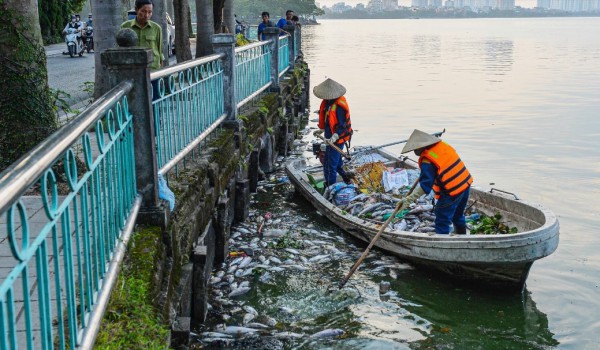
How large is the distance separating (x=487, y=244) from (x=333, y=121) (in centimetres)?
438

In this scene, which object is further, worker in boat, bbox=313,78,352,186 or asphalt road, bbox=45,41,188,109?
asphalt road, bbox=45,41,188,109

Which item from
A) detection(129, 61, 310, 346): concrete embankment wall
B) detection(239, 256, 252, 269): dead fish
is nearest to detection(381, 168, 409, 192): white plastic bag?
detection(129, 61, 310, 346): concrete embankment wall

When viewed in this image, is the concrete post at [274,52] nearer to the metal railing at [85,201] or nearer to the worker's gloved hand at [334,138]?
the worker's gloved hand at [334,138]

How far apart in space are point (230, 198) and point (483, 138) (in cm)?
1232

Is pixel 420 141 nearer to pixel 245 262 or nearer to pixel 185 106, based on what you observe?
pixel 245 262

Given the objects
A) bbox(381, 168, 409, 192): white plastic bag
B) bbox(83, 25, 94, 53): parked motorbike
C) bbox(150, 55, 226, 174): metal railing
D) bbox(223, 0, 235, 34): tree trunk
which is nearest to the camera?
bbox(150, 55, 226, 174): metal railing

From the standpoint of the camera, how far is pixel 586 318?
26.3ft

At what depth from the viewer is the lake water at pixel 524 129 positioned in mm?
8625

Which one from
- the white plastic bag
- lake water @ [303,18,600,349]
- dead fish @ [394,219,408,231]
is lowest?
lake water @ [303,18,600,349]

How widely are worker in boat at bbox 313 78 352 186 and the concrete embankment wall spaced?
1.25 meters

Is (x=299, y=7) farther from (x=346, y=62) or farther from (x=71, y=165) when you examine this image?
(x=71, y=165)

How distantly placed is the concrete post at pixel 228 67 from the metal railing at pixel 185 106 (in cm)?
13

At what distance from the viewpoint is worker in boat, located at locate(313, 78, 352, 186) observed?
36.6ft

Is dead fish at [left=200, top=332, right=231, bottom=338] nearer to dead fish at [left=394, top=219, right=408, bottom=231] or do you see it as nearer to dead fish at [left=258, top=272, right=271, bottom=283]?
dead fish at [left=258, top=272, right=271, bottom=283]
